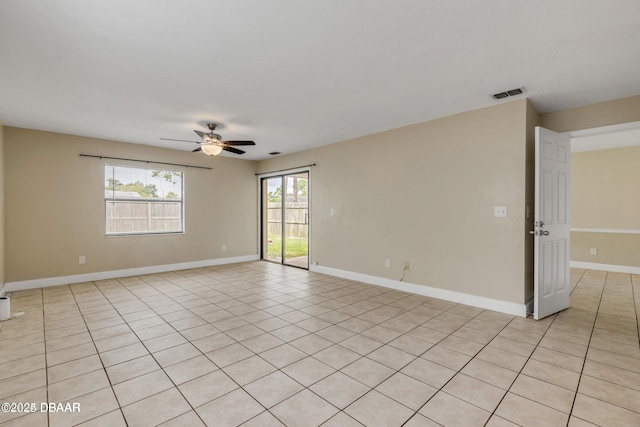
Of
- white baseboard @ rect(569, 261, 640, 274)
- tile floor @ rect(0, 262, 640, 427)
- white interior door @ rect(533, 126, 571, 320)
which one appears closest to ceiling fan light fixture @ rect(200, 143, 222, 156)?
tile floor @ rect(0, 262, 640, 427)

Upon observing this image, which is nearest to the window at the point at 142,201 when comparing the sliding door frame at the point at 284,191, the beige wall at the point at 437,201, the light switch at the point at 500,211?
the sliding door frame at the point at 284,191

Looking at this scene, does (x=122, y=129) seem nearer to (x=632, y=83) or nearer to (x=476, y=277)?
(x=476, y=277)

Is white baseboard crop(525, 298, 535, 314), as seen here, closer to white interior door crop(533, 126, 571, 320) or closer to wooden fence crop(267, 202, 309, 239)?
white interior door crop(533, 126, 571, 320)

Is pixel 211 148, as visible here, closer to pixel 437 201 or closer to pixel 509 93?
pixel 437 201

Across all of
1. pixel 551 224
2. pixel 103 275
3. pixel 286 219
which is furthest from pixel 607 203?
pixel 103 275

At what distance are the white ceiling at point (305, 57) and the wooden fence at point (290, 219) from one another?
2.81m

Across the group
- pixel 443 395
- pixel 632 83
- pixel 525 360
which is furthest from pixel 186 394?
pixel 632 83

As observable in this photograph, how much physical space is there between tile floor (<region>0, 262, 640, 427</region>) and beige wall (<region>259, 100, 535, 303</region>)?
0.57 m

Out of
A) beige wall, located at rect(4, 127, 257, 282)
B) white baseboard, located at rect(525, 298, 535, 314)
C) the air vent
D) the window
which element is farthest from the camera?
the window

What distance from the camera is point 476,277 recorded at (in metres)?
3.73

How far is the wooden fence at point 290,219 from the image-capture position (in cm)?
644

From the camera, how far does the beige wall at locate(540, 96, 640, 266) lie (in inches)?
129

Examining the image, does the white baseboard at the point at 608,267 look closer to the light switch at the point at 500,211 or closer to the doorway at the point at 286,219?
the light switch at the point at 500,211

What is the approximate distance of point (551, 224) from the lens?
346 cm
